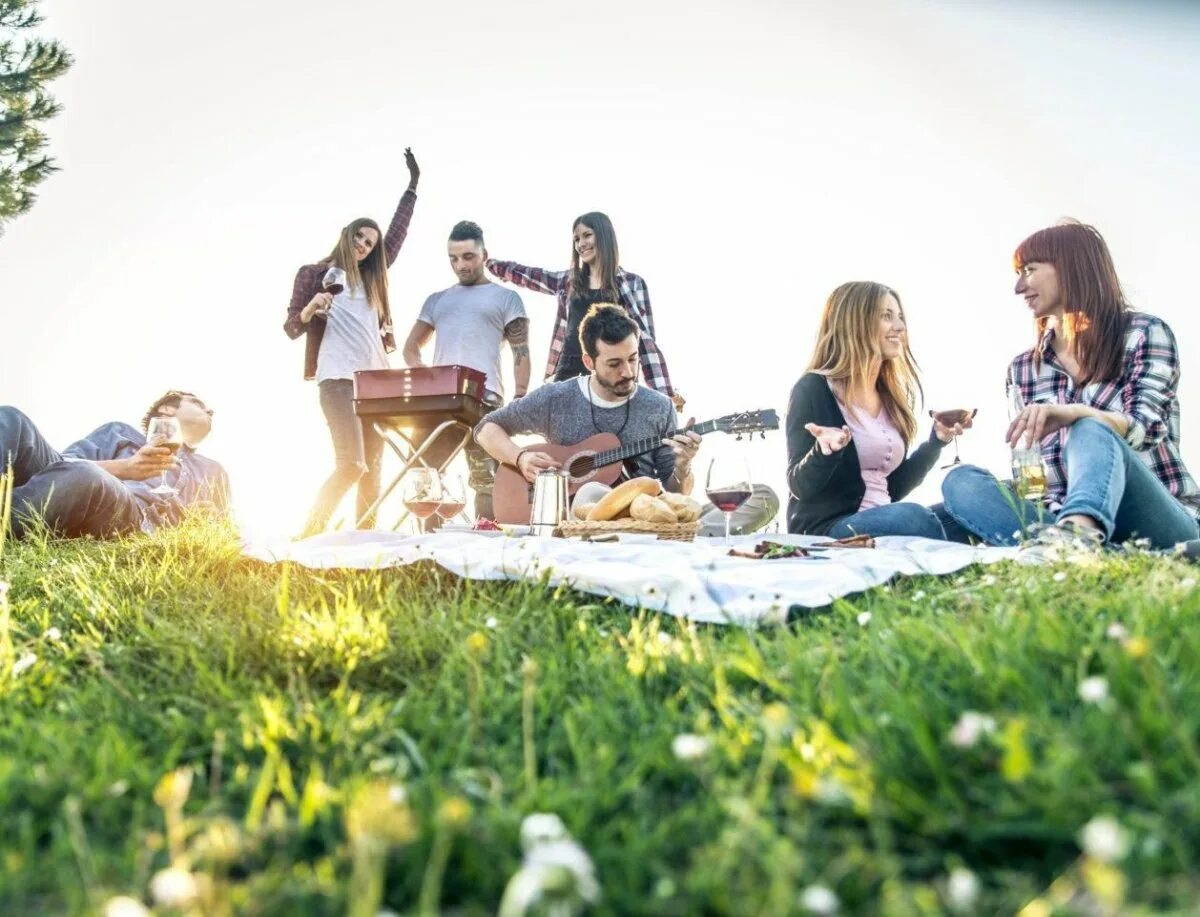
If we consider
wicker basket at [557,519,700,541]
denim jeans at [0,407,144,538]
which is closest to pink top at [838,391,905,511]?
wicker basket at [557,519,700,541]

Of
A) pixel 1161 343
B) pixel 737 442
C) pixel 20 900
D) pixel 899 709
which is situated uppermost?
pixel 1161 343

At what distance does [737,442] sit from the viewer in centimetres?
370

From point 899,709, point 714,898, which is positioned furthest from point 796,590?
Answer: point 714,898

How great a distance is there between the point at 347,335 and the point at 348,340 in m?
0.03

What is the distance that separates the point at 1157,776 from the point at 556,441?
4.90 metres

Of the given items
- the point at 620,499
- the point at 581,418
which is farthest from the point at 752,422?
the point at 620,499

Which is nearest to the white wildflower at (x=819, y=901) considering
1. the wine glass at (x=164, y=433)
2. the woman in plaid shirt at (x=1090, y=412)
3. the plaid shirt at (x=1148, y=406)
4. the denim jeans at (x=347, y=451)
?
the woman in plaid shirt at (x=1090, y=412)

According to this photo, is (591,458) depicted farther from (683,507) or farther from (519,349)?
(683,507)

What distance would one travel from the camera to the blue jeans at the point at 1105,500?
328 centimetres

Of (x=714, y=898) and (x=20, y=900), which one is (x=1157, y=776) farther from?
(x=20, y=900)

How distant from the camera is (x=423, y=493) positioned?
14.1ft

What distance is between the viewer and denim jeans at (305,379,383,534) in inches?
241

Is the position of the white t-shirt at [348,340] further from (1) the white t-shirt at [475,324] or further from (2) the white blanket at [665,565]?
(2) the white blanket at [665,565]

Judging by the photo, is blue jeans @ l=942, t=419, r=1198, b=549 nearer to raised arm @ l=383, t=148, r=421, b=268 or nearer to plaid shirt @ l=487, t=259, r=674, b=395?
plaid shirt @ l=487, t=259, r=674, b=395
